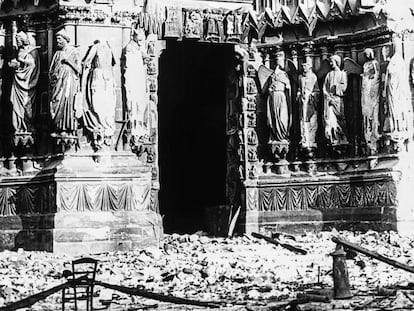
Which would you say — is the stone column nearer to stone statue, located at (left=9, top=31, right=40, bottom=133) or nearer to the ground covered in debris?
the ground covered in debris

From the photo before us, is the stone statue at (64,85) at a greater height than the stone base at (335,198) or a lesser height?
greater

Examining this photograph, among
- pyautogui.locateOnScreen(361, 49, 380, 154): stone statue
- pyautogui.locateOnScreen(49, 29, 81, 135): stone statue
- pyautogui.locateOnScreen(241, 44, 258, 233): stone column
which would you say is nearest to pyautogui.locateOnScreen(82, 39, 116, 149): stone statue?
pyautogui.locateOnScreen(49, 29, 81, 135): stone statue

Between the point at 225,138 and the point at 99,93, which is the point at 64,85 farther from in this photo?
the point at 225,138

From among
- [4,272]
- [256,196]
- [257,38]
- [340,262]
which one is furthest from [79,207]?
[340,262]

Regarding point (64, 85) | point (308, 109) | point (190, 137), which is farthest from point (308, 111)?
point (64, 85)

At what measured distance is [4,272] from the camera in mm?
15039

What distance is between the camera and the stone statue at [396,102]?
19234 mm

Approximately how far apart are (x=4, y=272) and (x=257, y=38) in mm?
8679

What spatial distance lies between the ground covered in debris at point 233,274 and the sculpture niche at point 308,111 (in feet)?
7.02

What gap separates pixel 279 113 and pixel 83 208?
516cm

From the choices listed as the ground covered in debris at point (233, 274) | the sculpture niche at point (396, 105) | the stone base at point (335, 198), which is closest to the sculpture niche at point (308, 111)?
the stone base at point (335, 198)

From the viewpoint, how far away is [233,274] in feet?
48.9

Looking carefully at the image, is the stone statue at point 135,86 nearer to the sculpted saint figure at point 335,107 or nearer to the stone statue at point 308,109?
the stone statue at point 308,109

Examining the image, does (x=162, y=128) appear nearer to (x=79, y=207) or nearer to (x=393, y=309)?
(x=79, y=207)
